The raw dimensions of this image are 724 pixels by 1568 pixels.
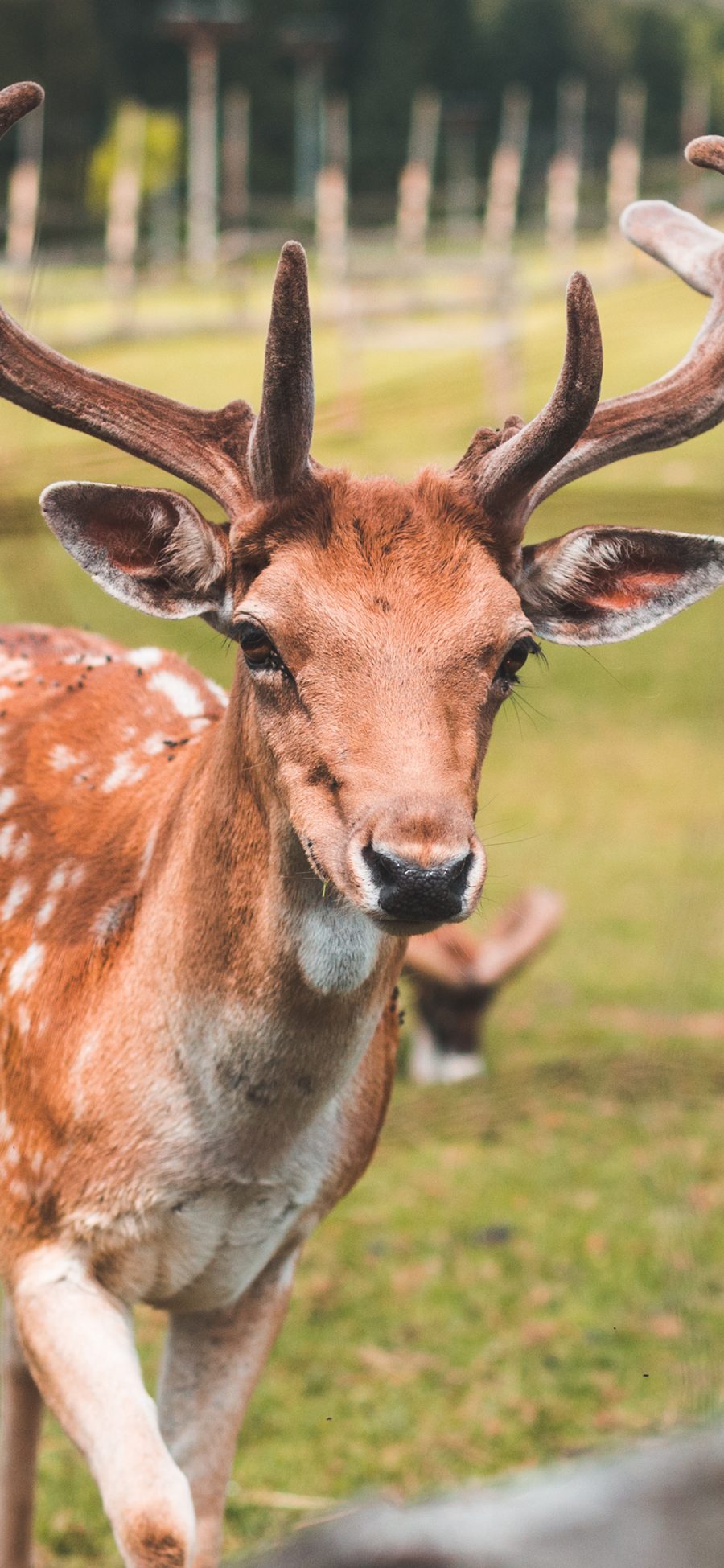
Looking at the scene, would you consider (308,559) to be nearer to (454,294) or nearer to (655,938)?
(655,938)

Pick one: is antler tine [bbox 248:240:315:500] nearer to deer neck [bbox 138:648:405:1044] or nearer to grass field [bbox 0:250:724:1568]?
deer neck [bbox 138:648:405:1044]

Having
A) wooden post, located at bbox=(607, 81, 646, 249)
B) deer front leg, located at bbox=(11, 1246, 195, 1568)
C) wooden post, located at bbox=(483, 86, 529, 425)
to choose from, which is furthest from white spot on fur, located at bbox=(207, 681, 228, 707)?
wooden post, located at bbox=(607, 81, 646, 249)

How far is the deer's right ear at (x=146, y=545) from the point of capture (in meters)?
3.15

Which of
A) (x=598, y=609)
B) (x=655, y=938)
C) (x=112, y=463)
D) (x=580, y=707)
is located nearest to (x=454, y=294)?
(x=580, y=707)

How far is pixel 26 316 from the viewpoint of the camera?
3977mm

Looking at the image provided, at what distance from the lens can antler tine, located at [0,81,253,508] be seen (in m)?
3.22

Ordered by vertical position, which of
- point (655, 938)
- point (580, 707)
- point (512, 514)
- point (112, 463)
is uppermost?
point (512, 514)

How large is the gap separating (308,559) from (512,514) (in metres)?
0.38

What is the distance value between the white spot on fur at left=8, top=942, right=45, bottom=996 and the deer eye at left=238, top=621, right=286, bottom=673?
2.98 feet

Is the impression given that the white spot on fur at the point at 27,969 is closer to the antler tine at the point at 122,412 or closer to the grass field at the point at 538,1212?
the grass field at the point at 538,1212

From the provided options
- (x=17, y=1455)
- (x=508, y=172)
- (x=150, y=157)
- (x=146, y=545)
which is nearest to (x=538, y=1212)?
(x=17, y=1455)

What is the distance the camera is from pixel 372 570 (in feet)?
9.73

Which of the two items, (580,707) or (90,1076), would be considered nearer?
(90,1076)

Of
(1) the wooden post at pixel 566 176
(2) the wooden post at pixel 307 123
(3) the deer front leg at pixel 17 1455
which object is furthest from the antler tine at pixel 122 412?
(2) the wooden post at pixel 307 123
